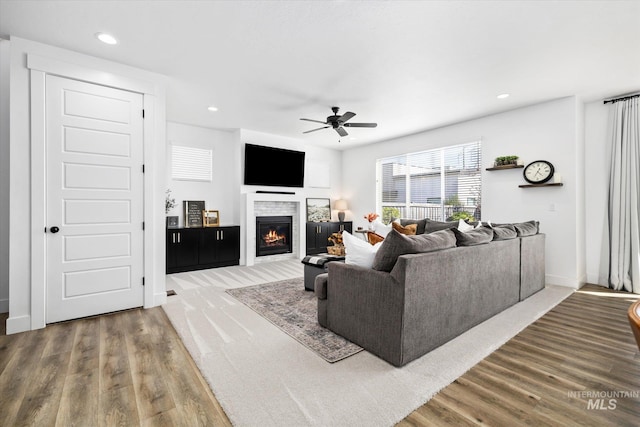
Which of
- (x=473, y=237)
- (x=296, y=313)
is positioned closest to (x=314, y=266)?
(x=296, y=313)

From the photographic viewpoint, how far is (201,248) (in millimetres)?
5398

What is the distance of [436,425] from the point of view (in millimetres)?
1578

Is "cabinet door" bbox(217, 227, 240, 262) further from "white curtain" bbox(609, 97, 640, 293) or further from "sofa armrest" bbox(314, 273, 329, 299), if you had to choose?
"white curtain" bbox(609, 97, 640, 293)

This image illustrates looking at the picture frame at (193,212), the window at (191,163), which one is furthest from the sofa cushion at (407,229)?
the window at (191,163)

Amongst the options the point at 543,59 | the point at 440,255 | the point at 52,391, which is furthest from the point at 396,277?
the point at 543,59

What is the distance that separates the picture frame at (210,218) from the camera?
5.82 metres

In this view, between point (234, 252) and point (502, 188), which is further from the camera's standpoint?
point (234, 252)

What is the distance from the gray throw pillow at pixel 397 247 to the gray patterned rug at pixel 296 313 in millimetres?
751

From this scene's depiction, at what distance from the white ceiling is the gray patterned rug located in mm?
2798

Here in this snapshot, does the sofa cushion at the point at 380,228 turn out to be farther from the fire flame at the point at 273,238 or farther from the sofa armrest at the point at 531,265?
the fire flame at the point at 273,238

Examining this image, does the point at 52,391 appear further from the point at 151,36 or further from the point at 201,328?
the point at 151,36

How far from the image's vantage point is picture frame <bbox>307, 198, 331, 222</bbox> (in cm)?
745

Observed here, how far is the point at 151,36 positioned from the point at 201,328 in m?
2.86

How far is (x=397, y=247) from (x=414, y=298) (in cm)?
39
